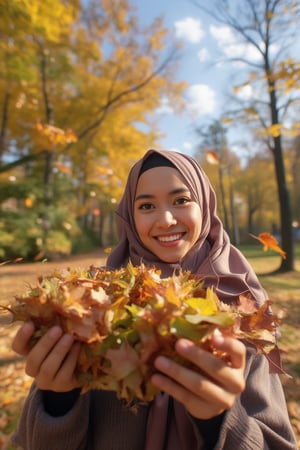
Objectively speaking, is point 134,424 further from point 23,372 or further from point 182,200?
point 23,372

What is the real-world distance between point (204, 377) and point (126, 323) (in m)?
0.24

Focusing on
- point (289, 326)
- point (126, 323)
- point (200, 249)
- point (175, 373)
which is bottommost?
point (289, 326)

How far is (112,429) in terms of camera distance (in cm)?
111

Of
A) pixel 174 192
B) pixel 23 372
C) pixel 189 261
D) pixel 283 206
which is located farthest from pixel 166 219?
pixel 283 206

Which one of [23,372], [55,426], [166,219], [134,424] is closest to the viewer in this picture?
[55,426]

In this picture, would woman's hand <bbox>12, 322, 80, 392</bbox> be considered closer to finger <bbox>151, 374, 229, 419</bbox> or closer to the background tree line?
finger <bbox>151, 374, 229, 419</bbox>

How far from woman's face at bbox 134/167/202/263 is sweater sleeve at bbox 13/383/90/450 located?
0.72 meters

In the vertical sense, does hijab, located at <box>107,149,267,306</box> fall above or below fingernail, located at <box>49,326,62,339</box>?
above

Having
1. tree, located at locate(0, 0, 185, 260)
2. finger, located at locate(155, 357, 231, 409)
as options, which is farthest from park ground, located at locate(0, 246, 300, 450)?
tree, located at locate(0, 0, 185, 260)

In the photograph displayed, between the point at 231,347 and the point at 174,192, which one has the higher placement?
the point at 174,192

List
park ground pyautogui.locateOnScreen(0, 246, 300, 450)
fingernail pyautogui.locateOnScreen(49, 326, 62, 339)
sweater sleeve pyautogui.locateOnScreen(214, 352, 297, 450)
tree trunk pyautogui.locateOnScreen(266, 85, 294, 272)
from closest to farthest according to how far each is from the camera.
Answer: fingernail pyautogui.locateOnScreen(49, 326, 62, 339) → sweater sleeve pyautogui.locateOnScreen(214, 352, 297, 450) → park ground pyautogui.locateOnScreen(0, 246, 300, 450) → tree trunk pyautogui.locateOnScreen(266, 85, 294, 272)

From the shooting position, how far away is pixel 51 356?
2.55 feet

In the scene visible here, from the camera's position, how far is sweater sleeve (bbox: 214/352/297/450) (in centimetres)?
95

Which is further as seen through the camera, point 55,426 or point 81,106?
point 81,106
